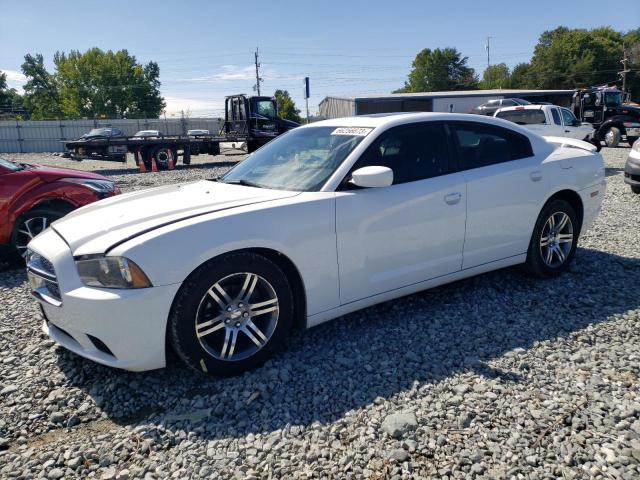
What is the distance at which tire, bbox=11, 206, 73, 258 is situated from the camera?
224 inches

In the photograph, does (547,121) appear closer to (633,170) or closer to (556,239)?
(633,170)

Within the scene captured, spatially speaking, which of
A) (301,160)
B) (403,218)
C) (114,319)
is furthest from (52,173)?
(403,218)

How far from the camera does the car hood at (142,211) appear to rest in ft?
9.60

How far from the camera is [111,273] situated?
2.77m

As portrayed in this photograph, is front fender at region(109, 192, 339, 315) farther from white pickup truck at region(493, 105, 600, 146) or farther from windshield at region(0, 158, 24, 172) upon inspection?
white pickup truck at region(493, 105, 600, 146)

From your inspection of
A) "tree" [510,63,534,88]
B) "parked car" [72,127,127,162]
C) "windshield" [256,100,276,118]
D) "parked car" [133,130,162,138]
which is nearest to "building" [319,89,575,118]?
"parked car" [133,130,162,138]

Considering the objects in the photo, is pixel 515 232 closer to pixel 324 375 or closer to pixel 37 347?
pixel 324 375

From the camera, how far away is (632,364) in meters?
3.14

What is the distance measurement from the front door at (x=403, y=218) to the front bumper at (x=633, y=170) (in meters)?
6.76

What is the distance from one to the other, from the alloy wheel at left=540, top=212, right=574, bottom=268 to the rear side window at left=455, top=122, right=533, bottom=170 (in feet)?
2.22

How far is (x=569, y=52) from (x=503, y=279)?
3508 inches

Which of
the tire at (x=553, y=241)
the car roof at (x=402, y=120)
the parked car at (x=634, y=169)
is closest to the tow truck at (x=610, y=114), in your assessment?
the parked car at (x=634, y=169)

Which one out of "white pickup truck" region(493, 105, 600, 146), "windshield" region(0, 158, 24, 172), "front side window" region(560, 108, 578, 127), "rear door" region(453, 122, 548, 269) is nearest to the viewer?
"rear door" region(453, 122, 548, 269)

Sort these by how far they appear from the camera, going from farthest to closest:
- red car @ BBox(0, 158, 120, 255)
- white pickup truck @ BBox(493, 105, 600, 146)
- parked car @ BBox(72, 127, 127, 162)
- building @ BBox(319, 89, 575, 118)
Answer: building @ BBox(319, 89, 575, 118)
parked car @ BBox(72, 127, 127, 162)
white pickup truck @ BBox(493, 105, 600, 146)
red car @ BBox(0, 158, 120, 255)
